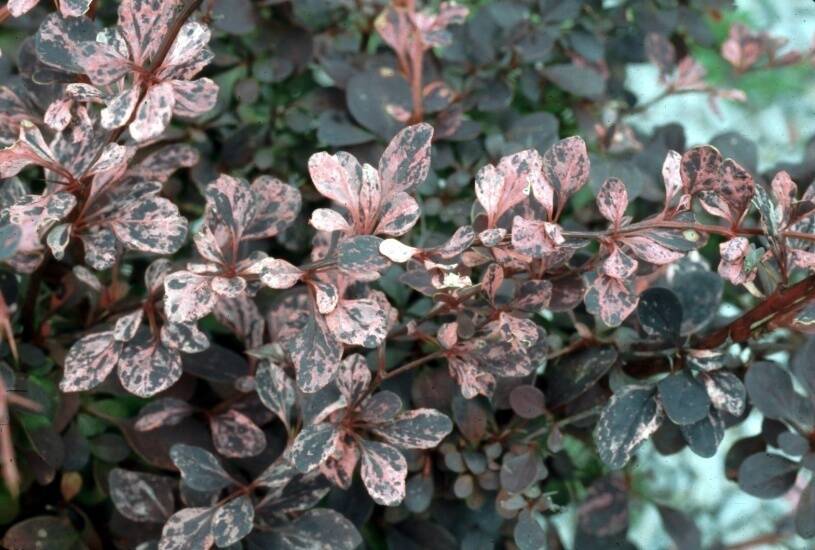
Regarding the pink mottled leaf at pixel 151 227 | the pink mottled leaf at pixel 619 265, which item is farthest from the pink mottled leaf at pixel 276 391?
the pink mottled leaf at pixel 619 265

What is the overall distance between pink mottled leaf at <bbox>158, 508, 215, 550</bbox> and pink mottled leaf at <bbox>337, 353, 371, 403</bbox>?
0.11m

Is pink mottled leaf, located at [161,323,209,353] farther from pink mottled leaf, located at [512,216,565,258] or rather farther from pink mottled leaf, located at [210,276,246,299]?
pink mottled leaf, located at [512,216,565,258]

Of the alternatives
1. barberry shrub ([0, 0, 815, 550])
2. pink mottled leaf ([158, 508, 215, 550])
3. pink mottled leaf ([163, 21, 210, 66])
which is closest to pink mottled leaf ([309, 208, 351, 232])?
barberry shrub ([0, 0, 815, 550])

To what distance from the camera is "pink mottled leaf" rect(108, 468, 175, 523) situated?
0.61 m

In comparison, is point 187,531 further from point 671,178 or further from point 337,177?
point 671,178

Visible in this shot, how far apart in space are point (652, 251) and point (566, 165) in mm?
70

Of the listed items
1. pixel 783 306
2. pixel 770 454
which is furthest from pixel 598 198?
pixel 770 454

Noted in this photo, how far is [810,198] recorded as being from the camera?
1.82 feet

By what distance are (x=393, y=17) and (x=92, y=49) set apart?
0.32 m

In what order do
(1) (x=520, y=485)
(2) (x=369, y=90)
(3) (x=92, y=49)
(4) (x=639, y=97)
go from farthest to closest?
(4) (x=639, y=97), (2) (x=369, y=90), (1) (x=520, y=485), (3) (x=92, y=49)

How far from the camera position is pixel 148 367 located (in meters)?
0.56

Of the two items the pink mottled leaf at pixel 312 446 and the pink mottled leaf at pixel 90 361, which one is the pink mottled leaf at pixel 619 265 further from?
the pink mottled leaf at pixel 90 361

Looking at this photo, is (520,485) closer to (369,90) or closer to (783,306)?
(783,306)


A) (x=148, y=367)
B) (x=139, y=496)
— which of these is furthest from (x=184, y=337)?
(x=139, y=496)
